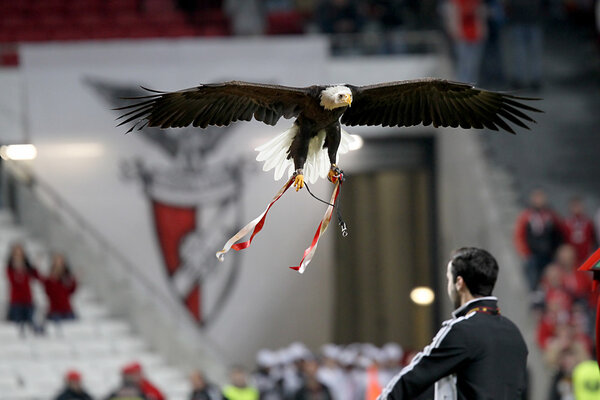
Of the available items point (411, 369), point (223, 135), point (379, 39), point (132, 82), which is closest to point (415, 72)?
point (379, 39)

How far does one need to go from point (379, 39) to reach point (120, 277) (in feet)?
16.2

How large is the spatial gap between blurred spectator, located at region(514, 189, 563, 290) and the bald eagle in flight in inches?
293

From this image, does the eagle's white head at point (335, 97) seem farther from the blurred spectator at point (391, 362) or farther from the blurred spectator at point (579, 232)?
the blurred spectator at point (391, 362)

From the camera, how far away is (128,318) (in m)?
A: 15.2

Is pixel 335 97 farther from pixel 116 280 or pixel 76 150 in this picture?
pixel 116 280

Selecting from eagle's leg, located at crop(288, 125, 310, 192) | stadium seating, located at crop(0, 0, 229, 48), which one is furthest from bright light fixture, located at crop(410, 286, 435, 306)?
eagle's leg, located at crop(288, 125, 310, 192)

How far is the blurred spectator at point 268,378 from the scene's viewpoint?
12.6 m

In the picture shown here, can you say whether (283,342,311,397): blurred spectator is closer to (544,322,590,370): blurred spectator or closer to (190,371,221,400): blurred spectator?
(190,371,221,400): blurred spectator

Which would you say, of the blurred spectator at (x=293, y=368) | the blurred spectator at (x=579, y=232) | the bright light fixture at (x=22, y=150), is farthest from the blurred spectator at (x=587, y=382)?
the bright light fixture at (x=22, y=150)

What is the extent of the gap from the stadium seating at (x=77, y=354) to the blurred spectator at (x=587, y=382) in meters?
6.08

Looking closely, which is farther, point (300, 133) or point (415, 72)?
point (415, 72)

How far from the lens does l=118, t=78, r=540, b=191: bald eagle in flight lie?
13.9 ft

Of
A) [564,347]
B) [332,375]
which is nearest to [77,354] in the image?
[332,375]

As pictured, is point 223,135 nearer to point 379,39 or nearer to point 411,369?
point 379,39
